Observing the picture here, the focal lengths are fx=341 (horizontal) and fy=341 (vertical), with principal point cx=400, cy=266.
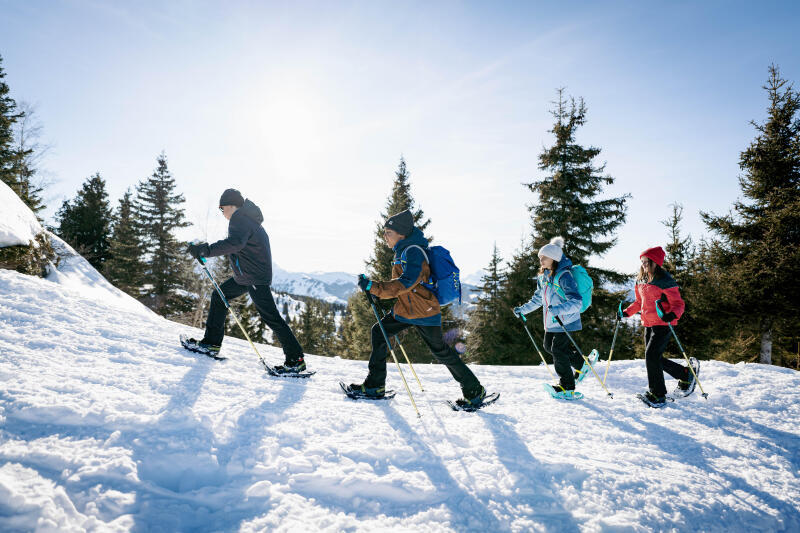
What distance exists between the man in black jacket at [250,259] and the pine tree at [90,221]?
107 ft

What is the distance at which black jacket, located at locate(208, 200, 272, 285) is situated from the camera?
14.2 feet

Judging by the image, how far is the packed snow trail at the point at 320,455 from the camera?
1.92 meters

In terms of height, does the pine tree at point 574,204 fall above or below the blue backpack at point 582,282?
above

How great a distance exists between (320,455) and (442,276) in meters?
2.11

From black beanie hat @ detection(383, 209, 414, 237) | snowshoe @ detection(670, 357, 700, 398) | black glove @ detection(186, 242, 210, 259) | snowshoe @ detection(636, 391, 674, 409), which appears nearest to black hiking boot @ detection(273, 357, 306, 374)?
black glove @ detection(186, 242, 210, 259)

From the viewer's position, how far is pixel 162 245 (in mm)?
26500

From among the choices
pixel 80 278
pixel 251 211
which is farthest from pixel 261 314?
pixel 80 278

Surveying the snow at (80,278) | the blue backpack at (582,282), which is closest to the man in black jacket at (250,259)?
the blue backpack at (582,282)

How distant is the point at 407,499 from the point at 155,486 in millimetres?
1517

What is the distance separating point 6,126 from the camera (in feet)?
71.8

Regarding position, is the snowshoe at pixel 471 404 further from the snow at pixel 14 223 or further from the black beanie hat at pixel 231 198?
the snow at pixel 14 223

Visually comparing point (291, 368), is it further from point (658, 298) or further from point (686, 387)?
point (686, 387)

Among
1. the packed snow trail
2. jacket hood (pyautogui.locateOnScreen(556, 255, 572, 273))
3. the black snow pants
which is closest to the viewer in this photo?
the packed snow trail

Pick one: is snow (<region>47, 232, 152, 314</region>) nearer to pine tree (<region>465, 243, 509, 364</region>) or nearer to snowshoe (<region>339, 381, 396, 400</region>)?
snowshoe (<region>339, 381, 396, 400</region>)
